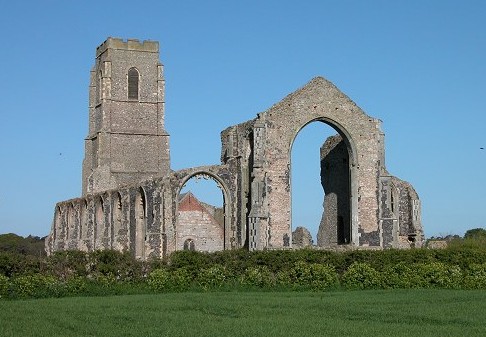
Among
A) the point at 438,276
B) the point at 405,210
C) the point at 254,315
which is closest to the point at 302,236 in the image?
the point at 405,210

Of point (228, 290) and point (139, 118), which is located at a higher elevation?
point (139, 118)

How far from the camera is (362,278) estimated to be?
Result: 24594mm

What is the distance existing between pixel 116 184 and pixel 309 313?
1562 inches

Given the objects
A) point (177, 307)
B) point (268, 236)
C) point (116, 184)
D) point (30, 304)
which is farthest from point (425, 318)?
point (116, 184)

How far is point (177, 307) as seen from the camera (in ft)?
59.4

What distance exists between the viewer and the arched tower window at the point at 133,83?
193 ft

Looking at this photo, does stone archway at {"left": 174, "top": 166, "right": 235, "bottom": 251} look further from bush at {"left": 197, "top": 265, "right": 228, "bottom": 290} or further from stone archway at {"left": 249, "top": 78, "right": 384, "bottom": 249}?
bush at {"left": 197, "top": 265, "right": 228, "bottom": 290}

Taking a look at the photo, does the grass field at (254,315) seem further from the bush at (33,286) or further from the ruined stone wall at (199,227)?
the ruined stone wall at (199,227)

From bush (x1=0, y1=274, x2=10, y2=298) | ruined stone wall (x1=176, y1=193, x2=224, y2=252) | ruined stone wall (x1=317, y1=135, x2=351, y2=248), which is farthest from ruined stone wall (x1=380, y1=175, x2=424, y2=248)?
bush (x1=0, y1=274, x2=10, y2=298)

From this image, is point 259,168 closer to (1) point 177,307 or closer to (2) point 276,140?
(2) point 276,140

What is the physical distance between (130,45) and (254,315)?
44710 millimetres

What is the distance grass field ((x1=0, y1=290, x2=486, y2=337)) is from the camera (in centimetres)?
1405

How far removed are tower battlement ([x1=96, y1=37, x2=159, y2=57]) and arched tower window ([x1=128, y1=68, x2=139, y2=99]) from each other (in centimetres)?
157

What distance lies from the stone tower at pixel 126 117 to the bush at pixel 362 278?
1273 inches
